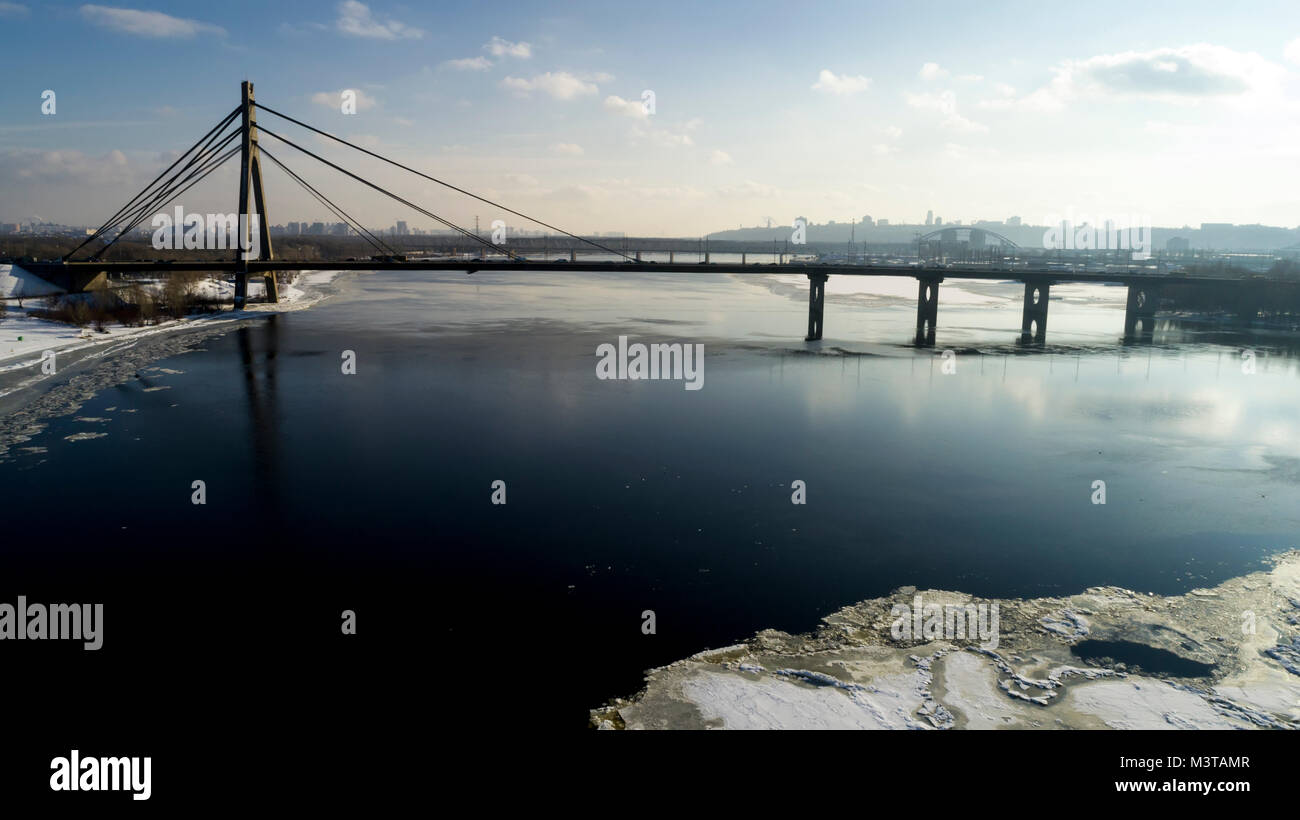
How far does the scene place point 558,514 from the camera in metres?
16.0

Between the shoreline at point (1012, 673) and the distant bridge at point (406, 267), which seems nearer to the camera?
the shoreline at point (1012, 673)

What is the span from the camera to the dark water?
10.6m

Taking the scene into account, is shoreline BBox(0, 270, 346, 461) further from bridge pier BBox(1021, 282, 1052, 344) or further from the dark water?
bridge pier BBox(1021, 282, 1052, 344)

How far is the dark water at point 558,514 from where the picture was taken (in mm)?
10602

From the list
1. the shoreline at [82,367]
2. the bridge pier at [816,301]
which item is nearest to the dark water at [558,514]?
the shoreline at [82,367]

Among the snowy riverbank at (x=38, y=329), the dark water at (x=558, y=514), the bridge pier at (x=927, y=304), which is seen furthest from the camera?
the bridge pier at (x=927, y=304)

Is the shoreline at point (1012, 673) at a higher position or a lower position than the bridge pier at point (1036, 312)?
lower

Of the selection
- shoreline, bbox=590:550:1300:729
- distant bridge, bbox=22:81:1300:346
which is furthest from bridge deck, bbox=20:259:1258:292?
shoreline, bbox=590:550:1300:729

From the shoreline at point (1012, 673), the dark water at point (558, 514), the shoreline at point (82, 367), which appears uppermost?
the shoreline at point (82, 367)

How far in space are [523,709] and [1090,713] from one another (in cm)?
699

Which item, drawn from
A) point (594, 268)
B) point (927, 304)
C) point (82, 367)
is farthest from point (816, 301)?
point (82, 367)

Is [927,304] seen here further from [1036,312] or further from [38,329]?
[38,329]

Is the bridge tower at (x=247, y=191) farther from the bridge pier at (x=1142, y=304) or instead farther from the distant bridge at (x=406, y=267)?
the bridge pier at (x=1142, y=304)
